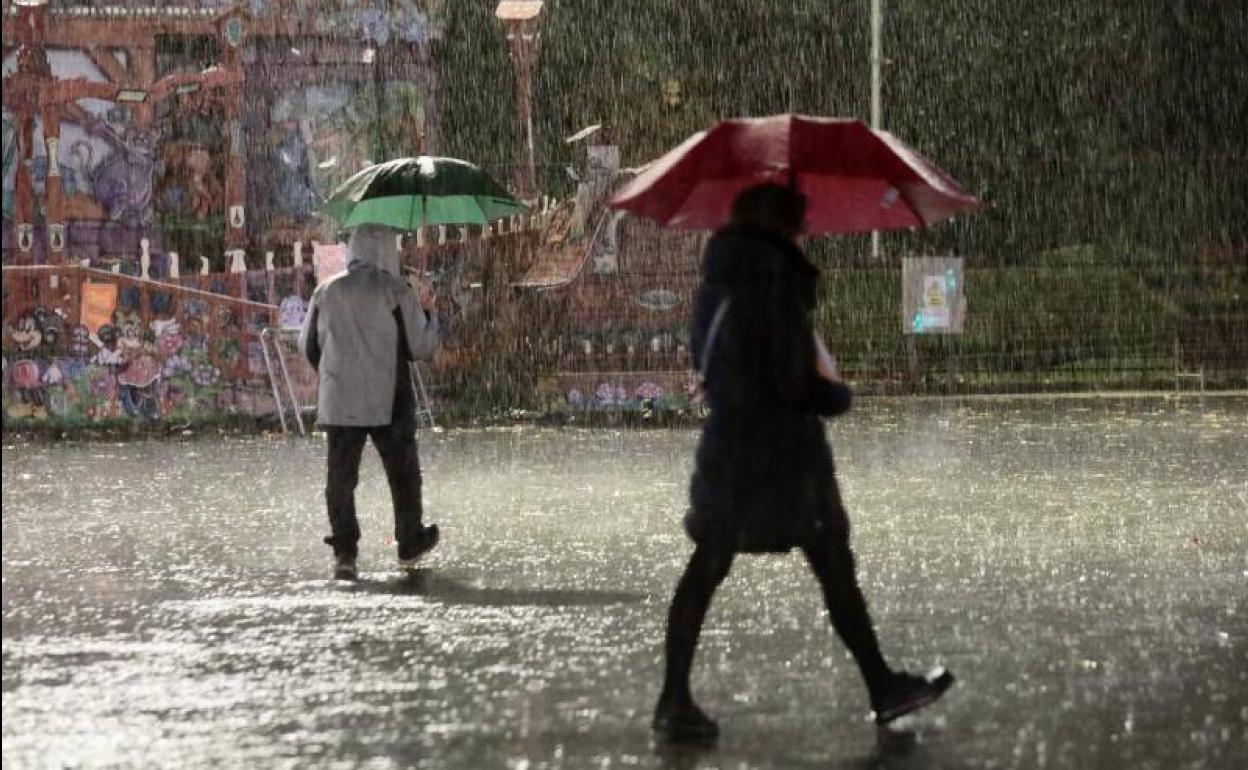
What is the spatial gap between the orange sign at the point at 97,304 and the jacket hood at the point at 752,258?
16555 millimetres

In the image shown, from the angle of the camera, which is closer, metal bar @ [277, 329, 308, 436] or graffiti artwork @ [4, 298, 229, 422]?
metal bar @ [277, 329, 308, 436]

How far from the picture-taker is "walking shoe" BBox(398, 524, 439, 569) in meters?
10.9

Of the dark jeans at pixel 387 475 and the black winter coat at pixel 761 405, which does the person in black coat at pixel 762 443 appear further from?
the dark jeans at pixel 387 475

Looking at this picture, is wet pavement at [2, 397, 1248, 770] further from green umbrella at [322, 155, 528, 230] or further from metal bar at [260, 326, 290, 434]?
metal bar at [260, 326, 290, 434]

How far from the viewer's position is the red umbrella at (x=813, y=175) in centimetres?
705

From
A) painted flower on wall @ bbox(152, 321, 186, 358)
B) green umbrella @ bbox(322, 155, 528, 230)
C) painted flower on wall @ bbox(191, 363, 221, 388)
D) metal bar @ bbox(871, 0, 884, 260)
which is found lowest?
painted flower on wall @ bbox(191, 363, 221, 388)

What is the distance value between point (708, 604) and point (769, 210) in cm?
122

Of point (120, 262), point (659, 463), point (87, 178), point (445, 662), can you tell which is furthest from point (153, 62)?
point (445, 662)

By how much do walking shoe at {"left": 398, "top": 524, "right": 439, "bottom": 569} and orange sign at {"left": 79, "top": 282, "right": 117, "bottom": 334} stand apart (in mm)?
12148

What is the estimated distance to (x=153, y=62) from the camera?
28062mm

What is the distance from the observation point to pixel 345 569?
10617 mm

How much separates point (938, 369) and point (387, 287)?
2131 centimetres

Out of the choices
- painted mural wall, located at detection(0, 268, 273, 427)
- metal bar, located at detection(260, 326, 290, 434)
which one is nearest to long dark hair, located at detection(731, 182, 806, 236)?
metal bar, located at detection(260, 326, 290, 434)

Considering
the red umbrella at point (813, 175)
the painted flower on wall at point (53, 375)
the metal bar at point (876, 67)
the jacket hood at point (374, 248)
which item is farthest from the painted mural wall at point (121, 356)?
the metal bar at point (876, 67)
